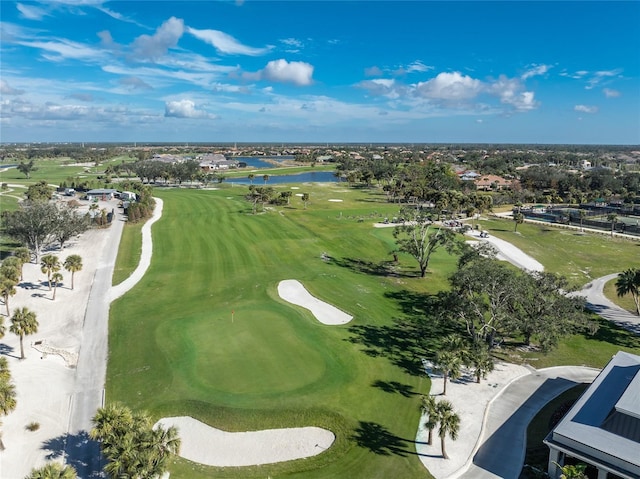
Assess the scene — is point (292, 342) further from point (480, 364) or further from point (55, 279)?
point (55, 279)

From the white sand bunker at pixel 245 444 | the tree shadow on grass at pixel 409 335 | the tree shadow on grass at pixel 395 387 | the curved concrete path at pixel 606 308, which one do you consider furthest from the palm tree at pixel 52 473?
the curved concrete path at pixel 606 308

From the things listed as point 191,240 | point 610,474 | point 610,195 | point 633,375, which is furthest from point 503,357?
point 610,195

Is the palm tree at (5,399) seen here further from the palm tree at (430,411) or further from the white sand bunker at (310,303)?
the white sand bunker at (310,303)

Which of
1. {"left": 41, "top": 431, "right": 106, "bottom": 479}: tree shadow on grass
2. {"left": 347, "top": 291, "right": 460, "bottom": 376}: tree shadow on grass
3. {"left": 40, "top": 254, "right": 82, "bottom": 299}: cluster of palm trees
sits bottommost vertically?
{"left": 41, "top": 431, "right": 106, "bottom": 479}: tree shadow on grass

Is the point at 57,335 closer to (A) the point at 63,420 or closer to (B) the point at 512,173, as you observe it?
(A) the point at 63,420

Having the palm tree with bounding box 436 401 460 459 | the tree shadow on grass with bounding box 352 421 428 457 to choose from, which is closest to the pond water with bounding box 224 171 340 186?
the tree shadow on grass with bounding box 352 421 428 457

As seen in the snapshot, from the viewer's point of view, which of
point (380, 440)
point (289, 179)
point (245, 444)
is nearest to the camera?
point (245, 444)

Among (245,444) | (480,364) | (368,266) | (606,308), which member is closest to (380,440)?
(245,444)

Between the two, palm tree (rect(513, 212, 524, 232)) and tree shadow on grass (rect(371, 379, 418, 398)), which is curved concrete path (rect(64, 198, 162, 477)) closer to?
tree shadow on grass (rect(371, 379, 418, 398))
